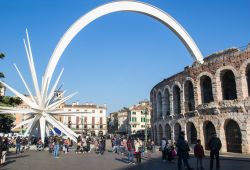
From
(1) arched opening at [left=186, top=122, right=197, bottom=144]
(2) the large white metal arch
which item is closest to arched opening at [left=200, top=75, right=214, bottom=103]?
(1) arched opening at [left=186, top=122, right=197, bottom=144]

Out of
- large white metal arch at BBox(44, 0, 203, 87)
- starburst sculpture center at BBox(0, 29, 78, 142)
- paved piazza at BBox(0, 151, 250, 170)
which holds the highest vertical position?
large white metal arch at BBox(44, 0, 203, 87)

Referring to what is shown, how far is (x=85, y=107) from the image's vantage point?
11038 cm

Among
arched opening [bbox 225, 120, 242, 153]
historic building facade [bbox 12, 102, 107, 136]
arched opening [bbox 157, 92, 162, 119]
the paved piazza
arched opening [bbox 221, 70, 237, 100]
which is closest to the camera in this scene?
the paved piazza

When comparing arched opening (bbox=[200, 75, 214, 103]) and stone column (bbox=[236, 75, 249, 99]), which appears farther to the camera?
arched opening (bbox=[200, 75, 214, 103])

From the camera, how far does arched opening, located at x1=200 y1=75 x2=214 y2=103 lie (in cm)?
3087

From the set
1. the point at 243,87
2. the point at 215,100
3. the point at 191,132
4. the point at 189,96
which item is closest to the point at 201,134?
the point at 191,132

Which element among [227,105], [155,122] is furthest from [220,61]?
[155,122]

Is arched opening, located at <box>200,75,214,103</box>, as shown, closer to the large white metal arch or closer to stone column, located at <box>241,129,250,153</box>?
the large white metal arch

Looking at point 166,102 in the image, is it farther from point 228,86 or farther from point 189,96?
point 228,86

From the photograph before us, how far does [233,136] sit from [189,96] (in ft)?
26.7

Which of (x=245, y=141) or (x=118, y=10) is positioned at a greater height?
(x=118, y=10)

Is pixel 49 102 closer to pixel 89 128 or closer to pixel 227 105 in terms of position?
pixel 227 105

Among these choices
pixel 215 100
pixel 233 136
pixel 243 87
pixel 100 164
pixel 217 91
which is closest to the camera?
pixel 100 164

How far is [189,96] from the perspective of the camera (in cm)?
3369
